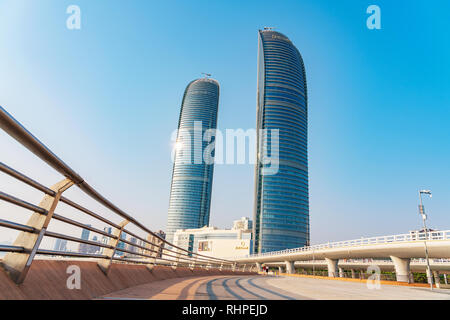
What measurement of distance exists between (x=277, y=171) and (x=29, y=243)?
125433 mm

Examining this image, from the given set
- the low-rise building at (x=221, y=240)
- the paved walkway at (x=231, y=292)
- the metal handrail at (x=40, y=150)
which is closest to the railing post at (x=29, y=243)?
the metal handrail at (x=40, y=150)

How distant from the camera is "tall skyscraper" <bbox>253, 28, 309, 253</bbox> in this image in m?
119

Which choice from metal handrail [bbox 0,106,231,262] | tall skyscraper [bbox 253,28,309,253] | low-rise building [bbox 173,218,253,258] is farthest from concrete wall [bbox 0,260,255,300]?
tall skyscraper [bbox 253,28,309,253]

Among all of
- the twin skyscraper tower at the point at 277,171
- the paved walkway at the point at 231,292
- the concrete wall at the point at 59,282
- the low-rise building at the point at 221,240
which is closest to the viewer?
the concrete wall at the point at 59,282

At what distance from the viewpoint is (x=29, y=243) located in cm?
257

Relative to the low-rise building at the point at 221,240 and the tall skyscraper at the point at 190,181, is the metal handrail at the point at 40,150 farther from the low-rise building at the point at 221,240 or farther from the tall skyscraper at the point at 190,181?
the tall skyscraper at the point at 190,181

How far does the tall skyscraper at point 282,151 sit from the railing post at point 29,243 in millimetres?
120033

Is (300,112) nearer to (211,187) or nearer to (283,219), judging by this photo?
(283,219)

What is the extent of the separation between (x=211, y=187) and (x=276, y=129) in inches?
2923

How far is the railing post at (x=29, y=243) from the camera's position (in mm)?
2480

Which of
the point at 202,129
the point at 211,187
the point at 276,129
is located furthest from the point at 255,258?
the point at 202,129
